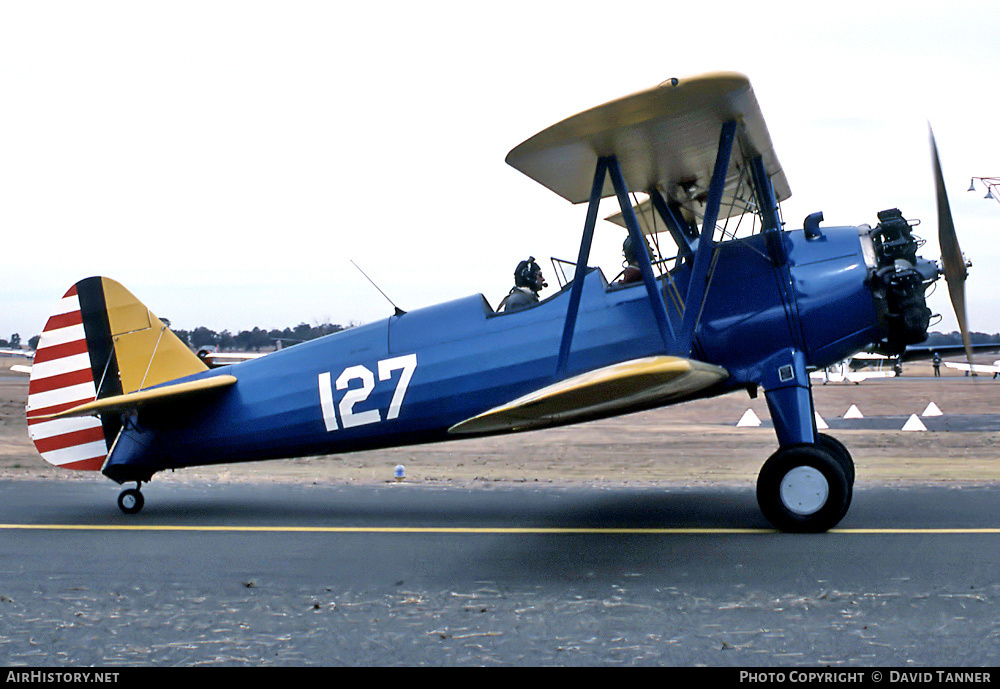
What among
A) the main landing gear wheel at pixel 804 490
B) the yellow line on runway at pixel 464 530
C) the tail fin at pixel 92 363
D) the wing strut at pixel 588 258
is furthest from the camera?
the tail fin at pixel 92 363

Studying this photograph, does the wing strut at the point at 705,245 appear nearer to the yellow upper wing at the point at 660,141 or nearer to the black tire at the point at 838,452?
the yellow upper wing at the point at 660,141

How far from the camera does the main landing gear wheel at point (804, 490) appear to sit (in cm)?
645

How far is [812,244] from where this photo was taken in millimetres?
7320

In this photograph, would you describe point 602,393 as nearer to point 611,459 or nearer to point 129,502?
point 129,502

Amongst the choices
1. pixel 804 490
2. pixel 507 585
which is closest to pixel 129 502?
pixel 507 585

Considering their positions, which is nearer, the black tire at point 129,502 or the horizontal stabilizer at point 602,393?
the horizontal stabilizer at point 602,393

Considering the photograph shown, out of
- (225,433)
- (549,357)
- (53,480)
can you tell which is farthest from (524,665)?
(53,480)

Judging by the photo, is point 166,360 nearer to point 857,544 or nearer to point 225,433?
point 225,433

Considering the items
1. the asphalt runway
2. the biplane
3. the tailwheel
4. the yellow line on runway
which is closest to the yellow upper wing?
the biplane

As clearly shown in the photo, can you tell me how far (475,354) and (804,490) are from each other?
2974 mm

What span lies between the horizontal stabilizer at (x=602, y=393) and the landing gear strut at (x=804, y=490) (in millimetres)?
827

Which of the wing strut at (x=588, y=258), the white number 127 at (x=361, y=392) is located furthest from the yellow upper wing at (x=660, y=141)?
the white number 127 at (x=361, y=392)

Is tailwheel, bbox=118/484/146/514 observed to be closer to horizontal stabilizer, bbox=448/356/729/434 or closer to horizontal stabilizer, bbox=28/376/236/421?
horizontal stabilizer, bbox=28/376/236/421

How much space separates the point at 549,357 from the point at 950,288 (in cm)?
343
